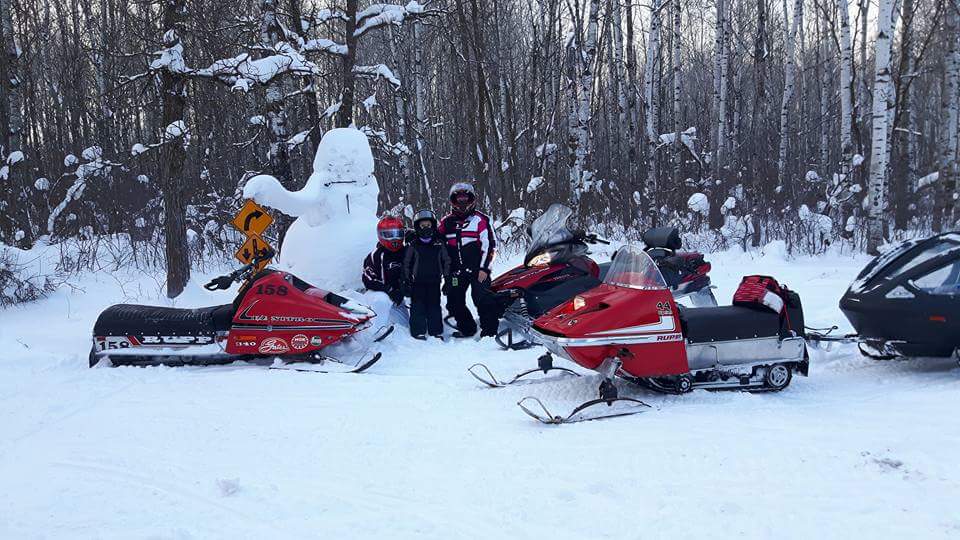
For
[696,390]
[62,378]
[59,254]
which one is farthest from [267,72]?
[696,390]

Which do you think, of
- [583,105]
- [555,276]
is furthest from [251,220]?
[583,105]

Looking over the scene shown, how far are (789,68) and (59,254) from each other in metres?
14.6

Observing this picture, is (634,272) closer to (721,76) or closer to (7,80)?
(7,80)

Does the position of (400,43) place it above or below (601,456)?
above

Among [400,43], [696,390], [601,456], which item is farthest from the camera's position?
[400,43]

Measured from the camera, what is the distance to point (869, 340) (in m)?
4.89

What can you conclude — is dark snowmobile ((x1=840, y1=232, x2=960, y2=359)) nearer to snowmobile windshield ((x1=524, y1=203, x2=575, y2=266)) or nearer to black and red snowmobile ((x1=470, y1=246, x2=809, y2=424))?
black and red snowmobile ((x1=470, y1=246, x2=809, y2=424))

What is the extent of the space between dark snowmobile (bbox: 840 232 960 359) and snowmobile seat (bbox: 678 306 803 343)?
0.69 metres

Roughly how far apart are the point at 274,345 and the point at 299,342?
203 millimetres

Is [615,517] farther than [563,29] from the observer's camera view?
No

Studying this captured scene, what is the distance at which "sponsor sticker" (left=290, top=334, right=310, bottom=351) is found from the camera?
5617 millimetres

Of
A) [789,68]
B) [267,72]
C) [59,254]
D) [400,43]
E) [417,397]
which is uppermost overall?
[400,43]

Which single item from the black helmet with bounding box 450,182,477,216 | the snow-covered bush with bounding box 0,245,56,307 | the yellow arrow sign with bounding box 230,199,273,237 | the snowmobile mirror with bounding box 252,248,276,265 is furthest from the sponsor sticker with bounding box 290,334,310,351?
the snow-covered bush with bounding box 0,245,56,307

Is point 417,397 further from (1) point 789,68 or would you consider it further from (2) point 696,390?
(1) point 789,68
